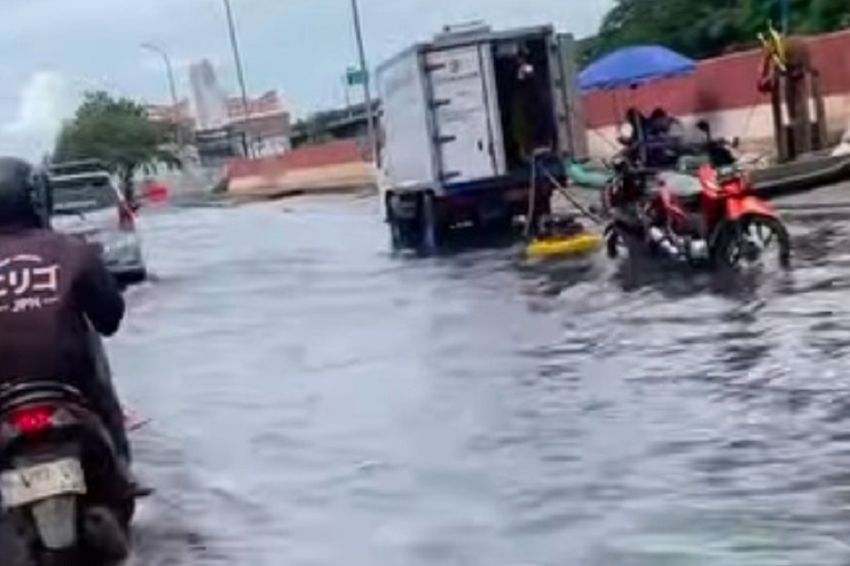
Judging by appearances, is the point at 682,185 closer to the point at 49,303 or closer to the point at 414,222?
the point at 414,222

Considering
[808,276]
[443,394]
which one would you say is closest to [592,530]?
[443,394]

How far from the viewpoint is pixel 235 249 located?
122 feet

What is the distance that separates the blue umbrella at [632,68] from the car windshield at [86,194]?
12103 millimetres

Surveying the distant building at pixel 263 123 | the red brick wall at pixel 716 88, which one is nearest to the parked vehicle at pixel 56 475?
the red brick wall at pixel 716 88

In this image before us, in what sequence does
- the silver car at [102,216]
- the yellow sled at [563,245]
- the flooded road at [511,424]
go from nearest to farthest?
1. the flooded road at [511,424]
2. the yellow sled at [563,245]
3. the silver car at [102,216]

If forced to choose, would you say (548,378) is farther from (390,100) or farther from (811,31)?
(811,31)

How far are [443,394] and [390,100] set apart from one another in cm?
2075

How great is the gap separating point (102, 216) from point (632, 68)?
13847mm

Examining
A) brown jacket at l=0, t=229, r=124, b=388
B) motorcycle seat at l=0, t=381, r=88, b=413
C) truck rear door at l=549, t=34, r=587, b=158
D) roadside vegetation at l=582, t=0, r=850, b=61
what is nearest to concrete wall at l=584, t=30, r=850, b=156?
roadside vegetation at l=582, t=0, r=850, b=61

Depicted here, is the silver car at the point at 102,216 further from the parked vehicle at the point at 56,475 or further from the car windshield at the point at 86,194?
the parked vehicle at the point at 56,475

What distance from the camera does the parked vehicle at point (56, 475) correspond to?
7434 millimetres

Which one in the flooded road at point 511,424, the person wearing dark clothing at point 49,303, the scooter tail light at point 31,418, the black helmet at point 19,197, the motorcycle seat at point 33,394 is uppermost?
the black helmet at point 19,197

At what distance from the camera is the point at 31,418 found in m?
7.47

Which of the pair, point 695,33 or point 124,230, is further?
point 695,33
